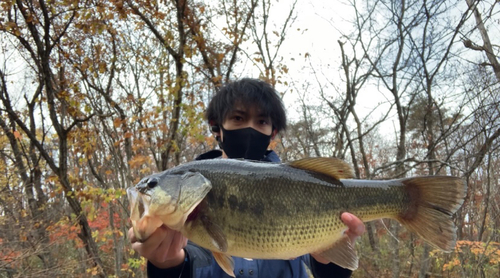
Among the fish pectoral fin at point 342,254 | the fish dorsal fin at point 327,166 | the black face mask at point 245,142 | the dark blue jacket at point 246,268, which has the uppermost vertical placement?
the black face mask at point 245,142

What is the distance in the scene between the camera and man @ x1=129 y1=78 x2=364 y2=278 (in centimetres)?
184

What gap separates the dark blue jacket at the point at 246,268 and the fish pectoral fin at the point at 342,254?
1.01ft

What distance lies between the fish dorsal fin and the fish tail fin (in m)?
0.39

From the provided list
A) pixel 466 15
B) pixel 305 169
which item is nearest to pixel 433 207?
pixel 305 169

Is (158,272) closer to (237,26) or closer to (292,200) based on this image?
(292,200)

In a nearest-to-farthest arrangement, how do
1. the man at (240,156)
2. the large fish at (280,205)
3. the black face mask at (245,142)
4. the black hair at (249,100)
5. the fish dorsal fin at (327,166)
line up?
1. the large fish at (280,205)
2. the man at (240,156)
3. the fish dorsal fin at (327,166)
4. the black face mask at (245,142)
5. the black hair at (249,100)

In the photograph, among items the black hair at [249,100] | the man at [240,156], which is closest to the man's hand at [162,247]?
the man at [240,156]

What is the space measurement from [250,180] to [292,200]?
0.26 metres

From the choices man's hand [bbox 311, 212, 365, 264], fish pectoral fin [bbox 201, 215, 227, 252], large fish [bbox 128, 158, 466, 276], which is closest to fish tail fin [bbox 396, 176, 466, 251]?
large fish [bbox 128, 158, 466, 276]

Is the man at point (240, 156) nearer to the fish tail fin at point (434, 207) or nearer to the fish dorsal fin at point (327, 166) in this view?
the fish dorsal fin at point (327, 166)

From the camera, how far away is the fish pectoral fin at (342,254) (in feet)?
6.28

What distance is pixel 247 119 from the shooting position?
8.83 ft

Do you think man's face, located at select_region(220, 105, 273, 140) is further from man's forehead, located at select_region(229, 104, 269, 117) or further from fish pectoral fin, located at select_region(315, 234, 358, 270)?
fish pectoral fin, located at select_region(315, 234, 358, 270)

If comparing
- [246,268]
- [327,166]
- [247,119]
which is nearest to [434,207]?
[327,166]
